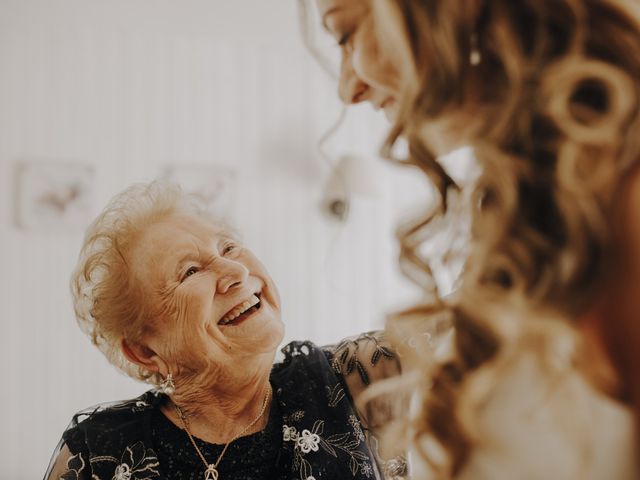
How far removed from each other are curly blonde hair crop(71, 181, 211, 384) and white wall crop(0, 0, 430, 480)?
977 millimetres

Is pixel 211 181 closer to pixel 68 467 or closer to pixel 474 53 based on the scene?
pixel 68 467

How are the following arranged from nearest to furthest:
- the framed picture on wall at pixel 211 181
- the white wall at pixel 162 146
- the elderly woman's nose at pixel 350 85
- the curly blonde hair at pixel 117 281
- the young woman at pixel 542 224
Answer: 1. the young woman at pixel 542 224
2. the elderly woman's nose at pixel 350 85
3. the curly blonde hair at pixel 117 281
4. the white wall at pixel 162 146
5. the framed picture on wall at pixel 211 181

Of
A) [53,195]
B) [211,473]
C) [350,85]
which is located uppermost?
[350,85]

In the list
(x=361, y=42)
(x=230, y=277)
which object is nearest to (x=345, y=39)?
(x=361, y=42)

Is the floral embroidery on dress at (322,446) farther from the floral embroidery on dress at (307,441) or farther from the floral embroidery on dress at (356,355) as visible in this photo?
the floral embroidery on dress at (356,355)

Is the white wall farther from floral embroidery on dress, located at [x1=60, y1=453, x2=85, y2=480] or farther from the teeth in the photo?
the teeth

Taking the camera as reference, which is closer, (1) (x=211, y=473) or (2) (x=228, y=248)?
(1) (x=211, y=473)

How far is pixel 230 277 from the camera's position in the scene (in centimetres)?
117

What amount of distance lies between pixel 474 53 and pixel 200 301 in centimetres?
77

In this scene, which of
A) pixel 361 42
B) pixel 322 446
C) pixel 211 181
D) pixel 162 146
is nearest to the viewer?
pixel 361 42

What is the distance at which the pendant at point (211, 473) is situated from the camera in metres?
1.12

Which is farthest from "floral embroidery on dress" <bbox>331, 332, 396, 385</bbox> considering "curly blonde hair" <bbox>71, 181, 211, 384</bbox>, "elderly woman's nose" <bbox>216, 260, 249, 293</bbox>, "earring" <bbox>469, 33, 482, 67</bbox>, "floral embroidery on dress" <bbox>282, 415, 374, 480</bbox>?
"earring" <bbox>469, 33, 482, 67</bbox>

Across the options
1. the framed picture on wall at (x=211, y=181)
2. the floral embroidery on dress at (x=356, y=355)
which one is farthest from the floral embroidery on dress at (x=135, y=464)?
the framed picture on wall at (x=211, y=181)

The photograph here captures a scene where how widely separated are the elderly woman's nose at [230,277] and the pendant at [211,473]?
331 millimetres
